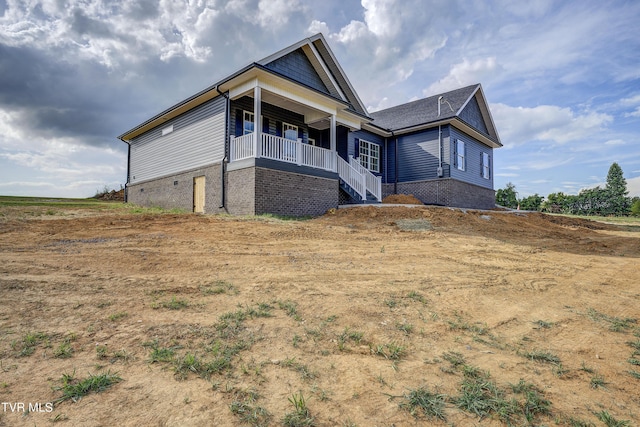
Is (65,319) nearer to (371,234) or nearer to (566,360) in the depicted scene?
(566,360)

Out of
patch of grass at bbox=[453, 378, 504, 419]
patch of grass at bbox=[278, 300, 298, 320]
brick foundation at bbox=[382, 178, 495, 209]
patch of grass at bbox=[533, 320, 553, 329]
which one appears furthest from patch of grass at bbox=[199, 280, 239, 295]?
brick foundation at bbox=[382, 178, 495, 209]

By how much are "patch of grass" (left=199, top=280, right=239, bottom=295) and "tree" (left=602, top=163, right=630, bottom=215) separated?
45.0 m

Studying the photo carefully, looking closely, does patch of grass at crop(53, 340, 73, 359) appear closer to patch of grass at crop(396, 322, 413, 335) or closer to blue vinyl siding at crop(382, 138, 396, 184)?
patch of grass at crop(396, 322, 413, 335)

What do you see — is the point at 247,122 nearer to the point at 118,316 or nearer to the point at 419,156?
the point at 419,156

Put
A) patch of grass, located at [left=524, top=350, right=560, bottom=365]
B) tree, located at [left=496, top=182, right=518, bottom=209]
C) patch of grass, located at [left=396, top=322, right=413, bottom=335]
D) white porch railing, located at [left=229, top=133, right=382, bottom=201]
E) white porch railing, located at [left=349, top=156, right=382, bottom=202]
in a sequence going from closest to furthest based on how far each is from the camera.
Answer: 1. patch of grass, located at [left=524, top=350, right=560, bottom=365]
2. patch of grass, located at [left=396, top=322, right=413, bottom=335]
3. white porch railing, located at [left=229, top=133, right=382, bottom=201]
4. white porch railing, located at [left=349, top=156, right=382, bottom=202]
5. tree, located at [left=496, top=182, right=518, bottom=209]

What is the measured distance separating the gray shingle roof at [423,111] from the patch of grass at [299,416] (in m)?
17.0

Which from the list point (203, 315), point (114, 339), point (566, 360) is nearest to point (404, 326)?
point (566, 360)

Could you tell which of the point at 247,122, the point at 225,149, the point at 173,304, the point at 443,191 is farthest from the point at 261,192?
the point at 443,191

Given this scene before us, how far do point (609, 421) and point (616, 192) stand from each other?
55.7 m

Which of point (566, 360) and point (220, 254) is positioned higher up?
point (220, 254)

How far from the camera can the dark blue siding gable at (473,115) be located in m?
19.1

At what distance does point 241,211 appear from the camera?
1087cm

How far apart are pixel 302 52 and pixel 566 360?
13429mm

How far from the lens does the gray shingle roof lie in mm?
18000
